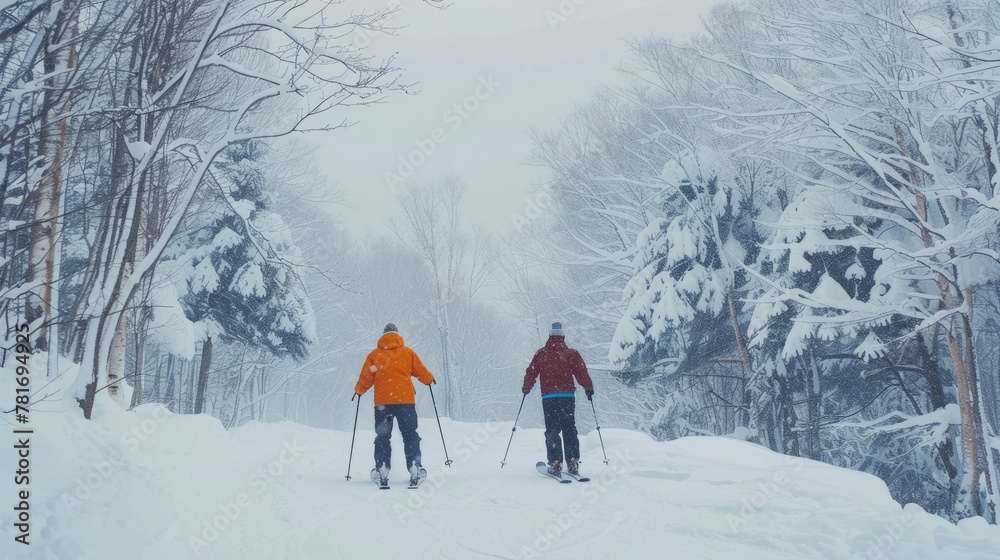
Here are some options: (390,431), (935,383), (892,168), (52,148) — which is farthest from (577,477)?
(935,383)

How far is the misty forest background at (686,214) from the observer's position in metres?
6.37

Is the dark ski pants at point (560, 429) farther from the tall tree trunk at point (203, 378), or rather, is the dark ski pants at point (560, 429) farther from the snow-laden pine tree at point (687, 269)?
the tall tree trunk at point (203, 378)

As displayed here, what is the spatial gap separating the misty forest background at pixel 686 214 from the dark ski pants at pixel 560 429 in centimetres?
386

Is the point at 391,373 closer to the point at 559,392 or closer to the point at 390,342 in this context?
the point at 390,342

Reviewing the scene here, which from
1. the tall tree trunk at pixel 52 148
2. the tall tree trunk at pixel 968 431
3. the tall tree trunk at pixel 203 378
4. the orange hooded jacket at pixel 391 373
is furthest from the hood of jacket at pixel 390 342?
the tall tree trunk at pixel 203 378

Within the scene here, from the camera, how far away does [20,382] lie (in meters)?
5.24

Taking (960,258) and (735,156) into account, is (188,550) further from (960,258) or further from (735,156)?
(735,156)

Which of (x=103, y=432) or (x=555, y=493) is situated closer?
(x=103, y=432)

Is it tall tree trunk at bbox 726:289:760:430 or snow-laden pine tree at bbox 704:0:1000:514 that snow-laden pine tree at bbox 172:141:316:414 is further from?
snow-laden pine tree at bbox 704:0:1000:514

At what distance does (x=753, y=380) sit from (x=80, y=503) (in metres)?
11.5

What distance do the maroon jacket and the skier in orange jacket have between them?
1.24 m

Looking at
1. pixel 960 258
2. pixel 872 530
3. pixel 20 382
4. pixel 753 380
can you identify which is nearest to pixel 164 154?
pixel 20 382

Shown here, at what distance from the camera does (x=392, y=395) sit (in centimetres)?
763

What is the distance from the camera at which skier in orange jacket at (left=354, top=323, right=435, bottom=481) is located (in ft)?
24.7
